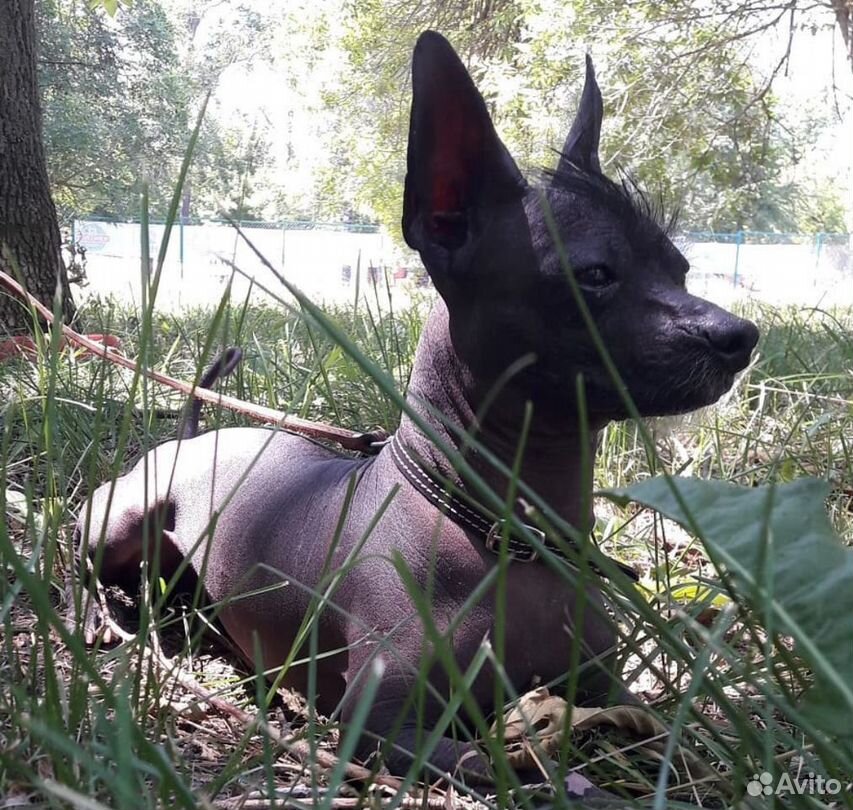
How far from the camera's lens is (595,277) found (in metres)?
1.43

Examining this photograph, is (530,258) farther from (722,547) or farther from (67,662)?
(67,662)

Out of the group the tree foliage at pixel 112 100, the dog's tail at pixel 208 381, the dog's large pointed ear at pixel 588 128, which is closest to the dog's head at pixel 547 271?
the dog's large pointed ear at pixel 588 128

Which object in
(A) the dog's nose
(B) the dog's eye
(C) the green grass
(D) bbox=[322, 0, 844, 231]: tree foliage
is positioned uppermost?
(D) bbox=[322, 0, 844, 231]: tree foliage

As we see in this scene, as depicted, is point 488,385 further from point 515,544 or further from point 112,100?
point 112,100

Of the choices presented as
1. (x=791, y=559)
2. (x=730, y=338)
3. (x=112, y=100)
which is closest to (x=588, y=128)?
(x=730, y=338)

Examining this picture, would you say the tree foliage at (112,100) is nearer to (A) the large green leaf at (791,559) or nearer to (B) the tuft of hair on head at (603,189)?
(B) the tuft of hair on head at (603,189)

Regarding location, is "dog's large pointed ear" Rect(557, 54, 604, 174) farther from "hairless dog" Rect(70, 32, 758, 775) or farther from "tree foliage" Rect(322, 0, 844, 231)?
"tree foliage" Rect(322, 0, 844, 231)

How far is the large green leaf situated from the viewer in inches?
26.5

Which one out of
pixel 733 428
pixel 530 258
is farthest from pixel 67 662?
pixel 733 428

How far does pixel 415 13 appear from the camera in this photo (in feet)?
A: 38.3

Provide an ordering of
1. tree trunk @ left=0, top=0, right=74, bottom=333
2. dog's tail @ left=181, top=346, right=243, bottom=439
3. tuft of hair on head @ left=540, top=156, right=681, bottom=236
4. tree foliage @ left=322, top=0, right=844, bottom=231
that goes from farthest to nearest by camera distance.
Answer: tree foliage @ left=322, top=0, right=844, bottom=231 → tree trunk @ left=0, top=0, right=74, bottom=333 → dog's tail @ left=181, top=346, right=243, bottom=439 → tuft of hair on head @ left=540, top=156, right=681, bottom=236

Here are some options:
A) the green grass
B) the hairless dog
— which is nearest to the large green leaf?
the green grass

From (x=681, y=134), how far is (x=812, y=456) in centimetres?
787

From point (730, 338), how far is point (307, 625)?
72 centimetres
